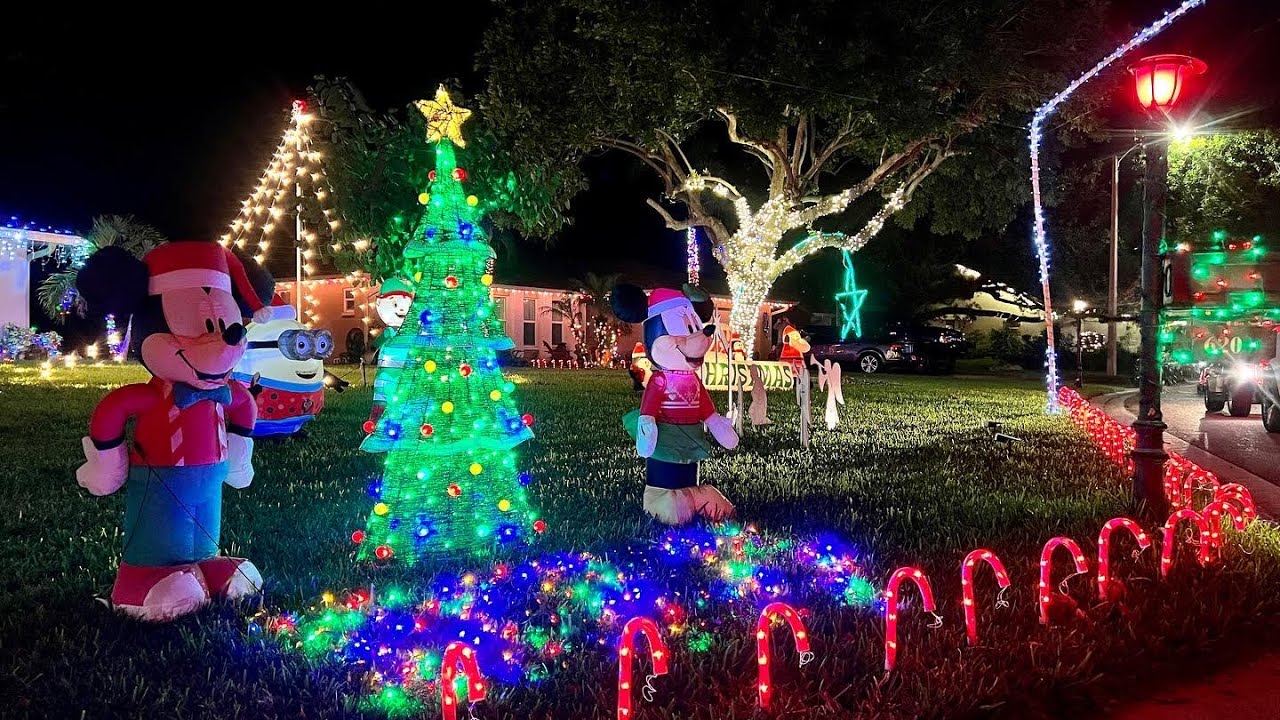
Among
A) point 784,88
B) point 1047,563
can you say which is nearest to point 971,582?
point 1047,563

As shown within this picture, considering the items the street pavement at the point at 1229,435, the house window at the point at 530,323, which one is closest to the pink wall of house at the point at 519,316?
the house window at the point at 530,323

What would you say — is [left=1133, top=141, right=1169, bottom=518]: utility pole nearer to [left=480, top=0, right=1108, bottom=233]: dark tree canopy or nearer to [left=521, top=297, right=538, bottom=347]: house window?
[left=480, top=0, right=1108, bottom=233]: dark tree canopy

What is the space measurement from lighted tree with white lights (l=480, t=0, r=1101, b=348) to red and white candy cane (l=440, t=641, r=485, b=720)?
43.9 ft

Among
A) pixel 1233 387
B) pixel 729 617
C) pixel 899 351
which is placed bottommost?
pixel 729 617

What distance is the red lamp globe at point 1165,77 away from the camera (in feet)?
20.7

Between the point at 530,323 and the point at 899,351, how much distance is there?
13486 millimetres

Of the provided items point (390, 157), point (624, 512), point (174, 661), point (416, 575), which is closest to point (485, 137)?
point (390, 157)

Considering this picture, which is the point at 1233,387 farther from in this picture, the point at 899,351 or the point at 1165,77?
the point at 899,351

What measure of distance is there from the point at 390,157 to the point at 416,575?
20.6ft

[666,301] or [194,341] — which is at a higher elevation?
[666,301]

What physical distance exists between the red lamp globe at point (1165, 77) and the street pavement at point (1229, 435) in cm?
507

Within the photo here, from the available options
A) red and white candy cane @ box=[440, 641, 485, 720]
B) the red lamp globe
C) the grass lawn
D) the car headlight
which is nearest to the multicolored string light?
the grass lawn

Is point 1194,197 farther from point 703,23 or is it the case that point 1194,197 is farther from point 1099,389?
point 703,23

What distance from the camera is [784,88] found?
50.9 ft
